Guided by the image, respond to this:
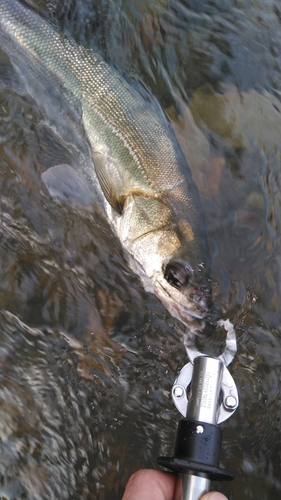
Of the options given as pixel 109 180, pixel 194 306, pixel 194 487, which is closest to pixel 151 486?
pixel 194 487

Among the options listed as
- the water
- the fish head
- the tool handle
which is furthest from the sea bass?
the tool handle

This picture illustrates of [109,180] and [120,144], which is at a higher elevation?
[120,144]

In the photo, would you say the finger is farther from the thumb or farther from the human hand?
the thumb

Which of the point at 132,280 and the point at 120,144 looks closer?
the point at 120,144

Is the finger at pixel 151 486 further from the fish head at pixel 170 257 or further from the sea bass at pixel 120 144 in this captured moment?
the sea bass at pixel 120 144

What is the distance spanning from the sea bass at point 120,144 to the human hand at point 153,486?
0.93m

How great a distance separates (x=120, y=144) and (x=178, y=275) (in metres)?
0.90

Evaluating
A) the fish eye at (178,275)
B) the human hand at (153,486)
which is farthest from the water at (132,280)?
the human hand at (153,486)

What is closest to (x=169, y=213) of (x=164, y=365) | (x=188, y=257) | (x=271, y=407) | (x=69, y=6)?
(x=188, y=257)

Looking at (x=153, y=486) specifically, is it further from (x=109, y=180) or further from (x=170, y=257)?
(x=109, y=180)

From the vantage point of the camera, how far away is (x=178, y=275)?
8.39 ft

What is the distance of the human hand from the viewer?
70.6 inches

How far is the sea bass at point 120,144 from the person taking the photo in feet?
8.89

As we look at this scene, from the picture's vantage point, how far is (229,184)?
3391 millimetres
